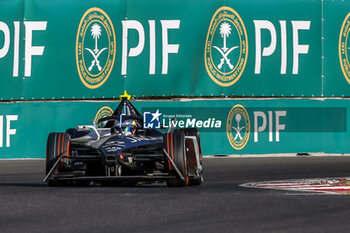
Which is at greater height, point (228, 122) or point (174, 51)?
point (174, 51)

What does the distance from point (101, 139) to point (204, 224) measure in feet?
15.9

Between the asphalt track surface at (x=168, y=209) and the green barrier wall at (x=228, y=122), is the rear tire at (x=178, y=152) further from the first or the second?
the green barrier wall at (x=228, y=122)

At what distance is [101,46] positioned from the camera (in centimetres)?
1975

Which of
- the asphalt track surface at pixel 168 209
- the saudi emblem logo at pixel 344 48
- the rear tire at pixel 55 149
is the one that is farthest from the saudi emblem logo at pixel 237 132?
the rear tire at pixel 55 149

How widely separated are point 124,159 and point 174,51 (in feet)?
31.0

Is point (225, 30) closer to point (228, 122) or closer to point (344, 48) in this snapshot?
point (228, 122)

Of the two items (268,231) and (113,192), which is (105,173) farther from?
(268,231)

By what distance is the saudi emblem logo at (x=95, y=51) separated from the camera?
19.7m

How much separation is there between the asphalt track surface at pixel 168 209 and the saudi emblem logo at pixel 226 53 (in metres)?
7.60

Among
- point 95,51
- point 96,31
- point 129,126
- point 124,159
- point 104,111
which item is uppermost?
point 96,31

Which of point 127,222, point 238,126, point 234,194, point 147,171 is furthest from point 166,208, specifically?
point 238,126

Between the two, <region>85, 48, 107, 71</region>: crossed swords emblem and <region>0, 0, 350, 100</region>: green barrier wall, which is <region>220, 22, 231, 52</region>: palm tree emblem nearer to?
<region>0, 0, 350, 100</region>: green barrier wall

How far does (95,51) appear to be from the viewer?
778 inches

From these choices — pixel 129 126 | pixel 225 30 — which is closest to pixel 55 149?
pixel 129 126
